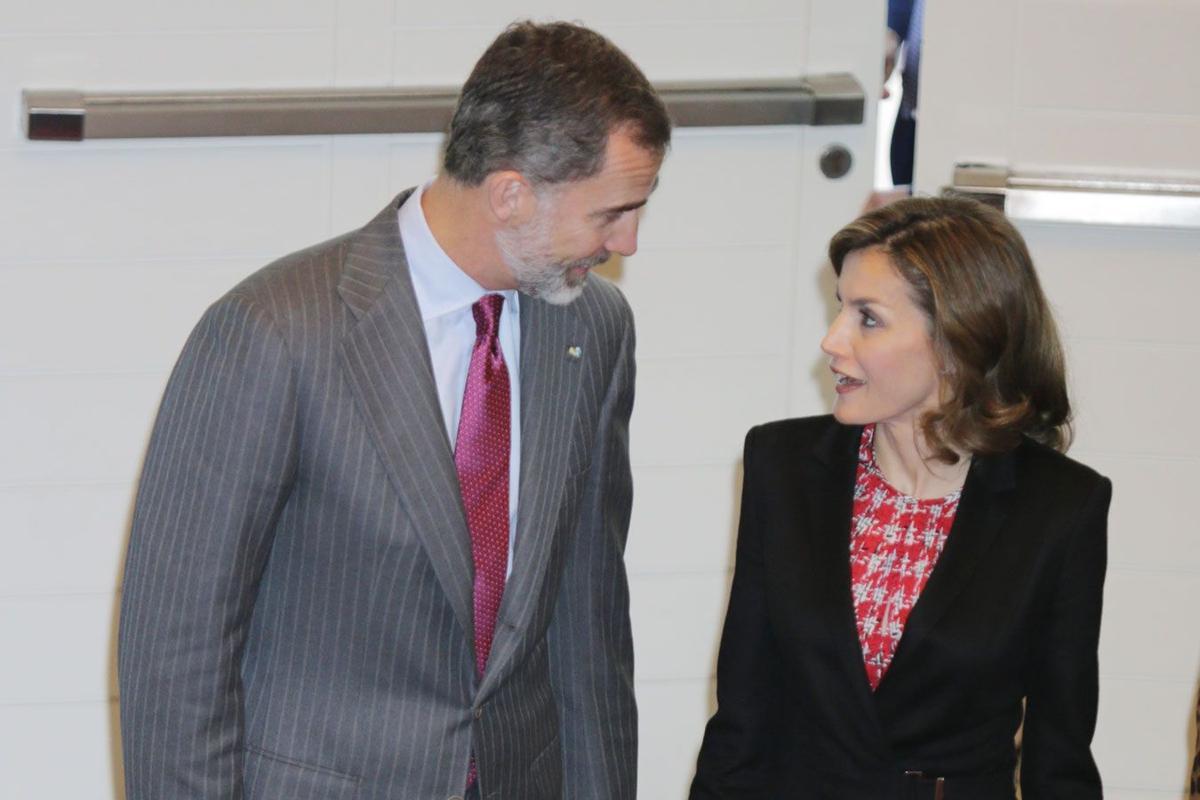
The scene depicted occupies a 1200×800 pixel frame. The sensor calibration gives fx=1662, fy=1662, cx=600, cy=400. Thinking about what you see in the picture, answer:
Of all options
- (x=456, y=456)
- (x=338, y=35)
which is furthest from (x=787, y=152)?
(x=456, y=456)

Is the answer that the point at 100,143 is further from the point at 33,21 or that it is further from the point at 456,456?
the point at 456,456

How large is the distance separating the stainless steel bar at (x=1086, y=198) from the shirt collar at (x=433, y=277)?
4.40 ft

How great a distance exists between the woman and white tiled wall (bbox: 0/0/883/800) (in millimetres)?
853

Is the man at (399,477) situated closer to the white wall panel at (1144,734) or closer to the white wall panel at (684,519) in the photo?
the white wall panel at (684,519)

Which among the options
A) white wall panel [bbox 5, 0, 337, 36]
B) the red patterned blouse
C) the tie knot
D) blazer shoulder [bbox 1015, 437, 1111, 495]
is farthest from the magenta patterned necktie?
white wall panel [bbox 5, 0, 337, 36]

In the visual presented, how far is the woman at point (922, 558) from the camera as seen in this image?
202 cm

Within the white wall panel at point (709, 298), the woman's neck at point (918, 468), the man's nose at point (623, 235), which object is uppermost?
the man's nose at point (623, 235)

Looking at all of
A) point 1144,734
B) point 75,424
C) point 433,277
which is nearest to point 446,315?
point 433,277

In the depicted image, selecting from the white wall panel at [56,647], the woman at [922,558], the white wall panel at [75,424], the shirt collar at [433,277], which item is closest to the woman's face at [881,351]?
the woman at [922,558]

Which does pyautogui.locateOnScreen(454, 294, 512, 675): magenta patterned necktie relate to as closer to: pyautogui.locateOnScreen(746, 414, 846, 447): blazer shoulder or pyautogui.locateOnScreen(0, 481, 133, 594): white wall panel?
→ pyautogui.locateOnScreen(746, 414, 846, 447): blazer shoulder

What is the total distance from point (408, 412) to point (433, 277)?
0.18 meters

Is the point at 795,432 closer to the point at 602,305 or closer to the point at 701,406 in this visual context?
the point at 602,305

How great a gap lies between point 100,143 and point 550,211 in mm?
1294

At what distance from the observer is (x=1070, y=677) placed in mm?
2012
